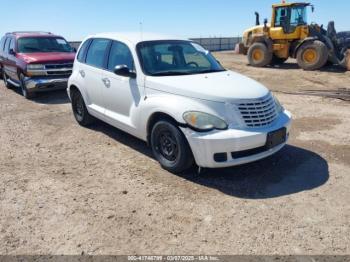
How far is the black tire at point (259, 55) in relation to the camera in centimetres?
1675

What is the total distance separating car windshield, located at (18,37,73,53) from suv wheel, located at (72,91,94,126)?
4216mm

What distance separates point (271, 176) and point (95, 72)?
3445 millimetres

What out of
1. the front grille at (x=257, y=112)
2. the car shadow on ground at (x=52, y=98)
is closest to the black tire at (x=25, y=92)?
the car shadow on ground at (x=52, y=98)

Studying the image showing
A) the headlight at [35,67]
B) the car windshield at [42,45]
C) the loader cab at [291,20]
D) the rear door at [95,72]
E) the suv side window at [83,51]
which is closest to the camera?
the rear door at [95,72]

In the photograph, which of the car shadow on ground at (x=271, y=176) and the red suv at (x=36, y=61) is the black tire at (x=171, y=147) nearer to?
the car shadow on ground at (x=271, y=176)

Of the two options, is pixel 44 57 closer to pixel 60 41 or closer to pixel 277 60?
pixel 60 41

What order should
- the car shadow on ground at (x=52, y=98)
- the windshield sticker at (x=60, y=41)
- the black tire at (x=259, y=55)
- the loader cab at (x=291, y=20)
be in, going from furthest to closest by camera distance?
the black tire at (x=259, y=55)
the loader cab at (x=291, y=20)
the windshield sticker at (x=60, y=41)
the car shadow on ground at (x=52, y=98)

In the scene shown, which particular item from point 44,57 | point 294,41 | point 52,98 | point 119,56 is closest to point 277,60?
point 294,41

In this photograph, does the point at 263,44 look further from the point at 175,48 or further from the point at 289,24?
the point at 175,48

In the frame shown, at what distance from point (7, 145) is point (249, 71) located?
481 inches

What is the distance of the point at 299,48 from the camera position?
50.6ft

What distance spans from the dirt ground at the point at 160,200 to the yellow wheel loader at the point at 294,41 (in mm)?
9439

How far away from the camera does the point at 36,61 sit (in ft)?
30.9

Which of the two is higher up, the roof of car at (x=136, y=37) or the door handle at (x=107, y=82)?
the roof of car at (x=136, y=37)
